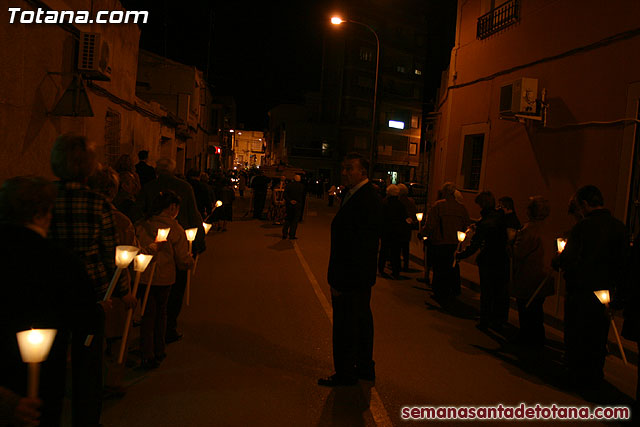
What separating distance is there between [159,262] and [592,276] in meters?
4.33

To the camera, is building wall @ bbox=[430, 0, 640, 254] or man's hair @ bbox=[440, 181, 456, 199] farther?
building wall @ bbox=[430, 0, 640, 254]

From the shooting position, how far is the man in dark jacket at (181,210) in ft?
18.7

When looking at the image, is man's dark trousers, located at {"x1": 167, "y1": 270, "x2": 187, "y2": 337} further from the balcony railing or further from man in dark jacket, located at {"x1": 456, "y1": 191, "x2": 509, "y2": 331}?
the balcony railing

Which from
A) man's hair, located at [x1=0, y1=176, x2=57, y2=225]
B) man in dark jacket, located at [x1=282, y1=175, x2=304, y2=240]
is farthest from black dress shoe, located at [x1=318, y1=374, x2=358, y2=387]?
man in dark jacket, located at [x1=282, y1=175, x2=304, y2=240]

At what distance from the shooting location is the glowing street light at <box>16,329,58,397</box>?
7.63 feet

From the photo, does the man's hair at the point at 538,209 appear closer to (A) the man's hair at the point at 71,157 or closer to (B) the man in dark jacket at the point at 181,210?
(B) the man in dark jacket at the point at 181,210

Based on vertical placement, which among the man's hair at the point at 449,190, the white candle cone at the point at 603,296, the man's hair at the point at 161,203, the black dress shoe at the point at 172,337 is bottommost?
the black dress shoe at the point at 172,337

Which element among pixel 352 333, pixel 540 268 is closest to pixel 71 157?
pixel 352 333

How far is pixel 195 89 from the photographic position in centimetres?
3019

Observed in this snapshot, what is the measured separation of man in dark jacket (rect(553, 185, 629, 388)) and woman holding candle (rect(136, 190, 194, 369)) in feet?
13.3

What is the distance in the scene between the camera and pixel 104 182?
14.1 ft

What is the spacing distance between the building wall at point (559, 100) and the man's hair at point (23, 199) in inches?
343

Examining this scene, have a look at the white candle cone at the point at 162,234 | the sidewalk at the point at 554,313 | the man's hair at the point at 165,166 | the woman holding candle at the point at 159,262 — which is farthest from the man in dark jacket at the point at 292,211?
the white candle cone at the point at 162,234

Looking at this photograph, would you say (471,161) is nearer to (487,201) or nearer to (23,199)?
(487,201)
